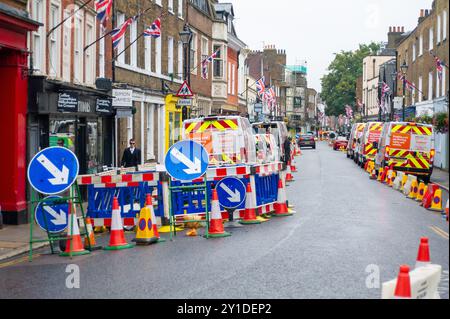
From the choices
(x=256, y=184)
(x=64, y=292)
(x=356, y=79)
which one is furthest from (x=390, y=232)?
(x=356, y=79)

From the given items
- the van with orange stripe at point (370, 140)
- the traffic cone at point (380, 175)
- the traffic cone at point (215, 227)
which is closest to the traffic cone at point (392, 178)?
the traffic cone at point (380, 175)

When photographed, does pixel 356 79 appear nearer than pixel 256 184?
No

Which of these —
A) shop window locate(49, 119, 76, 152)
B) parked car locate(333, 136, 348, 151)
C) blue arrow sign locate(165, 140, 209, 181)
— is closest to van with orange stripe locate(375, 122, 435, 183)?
shop window locate(49, 119, 76, 152)

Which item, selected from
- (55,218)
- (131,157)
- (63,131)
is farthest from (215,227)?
(131,157)

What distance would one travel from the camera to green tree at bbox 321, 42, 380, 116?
423 ft

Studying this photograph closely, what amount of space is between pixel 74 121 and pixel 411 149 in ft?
47.3

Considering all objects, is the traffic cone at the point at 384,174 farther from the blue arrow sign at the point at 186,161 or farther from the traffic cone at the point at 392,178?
the blue arrow sign at the point at 186,161

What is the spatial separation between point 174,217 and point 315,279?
639cm

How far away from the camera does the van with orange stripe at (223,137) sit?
20828 mm

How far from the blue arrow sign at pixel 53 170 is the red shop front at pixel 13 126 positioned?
5.84 m

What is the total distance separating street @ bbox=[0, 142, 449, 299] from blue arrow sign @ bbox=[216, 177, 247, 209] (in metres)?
0.92

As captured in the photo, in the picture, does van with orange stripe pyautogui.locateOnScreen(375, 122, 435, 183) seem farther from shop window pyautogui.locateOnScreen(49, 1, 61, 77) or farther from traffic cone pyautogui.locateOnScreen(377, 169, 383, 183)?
shop window pyautogui.locateOnScreen(49, 1, 61, 77)
